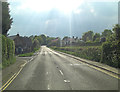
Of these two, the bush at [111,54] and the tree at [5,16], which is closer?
the bush at [111,54]

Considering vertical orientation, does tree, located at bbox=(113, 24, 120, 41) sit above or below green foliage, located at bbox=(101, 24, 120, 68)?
above

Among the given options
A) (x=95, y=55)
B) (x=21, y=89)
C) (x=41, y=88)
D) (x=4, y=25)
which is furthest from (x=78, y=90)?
(x=4, y=25)

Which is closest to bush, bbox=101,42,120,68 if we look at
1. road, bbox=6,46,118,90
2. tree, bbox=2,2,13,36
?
road, bbox=6,46,118,90

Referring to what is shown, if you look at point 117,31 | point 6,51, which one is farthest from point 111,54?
point 6,51

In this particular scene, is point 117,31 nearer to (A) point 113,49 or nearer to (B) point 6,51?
(A) point 113,49

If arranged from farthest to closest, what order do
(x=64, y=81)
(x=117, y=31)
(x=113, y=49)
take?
(x=113, y=49)
(x=117, y=31)
(x=64, y=81)

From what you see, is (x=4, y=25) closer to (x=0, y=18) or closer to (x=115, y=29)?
(x=0, y=18)

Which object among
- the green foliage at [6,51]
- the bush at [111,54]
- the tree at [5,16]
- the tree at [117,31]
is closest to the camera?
the bush at [111,54]

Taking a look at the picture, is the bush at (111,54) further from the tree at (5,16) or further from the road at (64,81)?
the tree at (5,16)

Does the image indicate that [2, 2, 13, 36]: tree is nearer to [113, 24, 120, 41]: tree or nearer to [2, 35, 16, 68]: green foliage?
[2, 35, 16, 68]: green foliage

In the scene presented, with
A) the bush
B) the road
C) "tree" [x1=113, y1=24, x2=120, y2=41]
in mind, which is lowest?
the road

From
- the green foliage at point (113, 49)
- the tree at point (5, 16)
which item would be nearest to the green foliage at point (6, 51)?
the tree at point (5, 16)

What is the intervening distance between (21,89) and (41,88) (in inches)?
44.2

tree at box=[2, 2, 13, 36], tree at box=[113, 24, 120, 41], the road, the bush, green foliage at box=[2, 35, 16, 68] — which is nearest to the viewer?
the road
